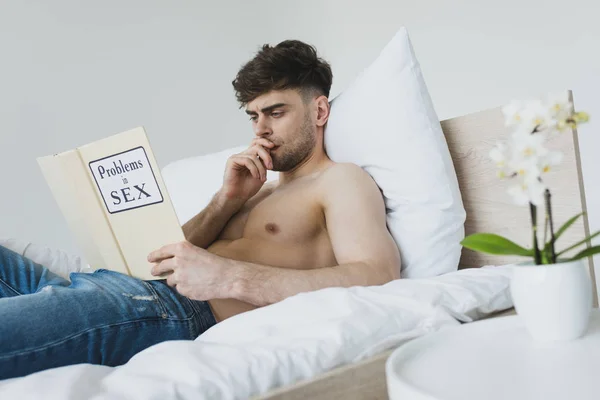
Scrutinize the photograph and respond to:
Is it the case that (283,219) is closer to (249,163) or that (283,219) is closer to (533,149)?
(249,163)

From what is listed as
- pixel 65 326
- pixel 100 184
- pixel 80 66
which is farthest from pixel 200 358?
pixel 80 66

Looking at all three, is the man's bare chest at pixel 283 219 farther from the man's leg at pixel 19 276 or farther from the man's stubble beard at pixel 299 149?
the man's leg at pixel 19 276

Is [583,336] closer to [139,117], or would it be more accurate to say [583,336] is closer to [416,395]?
[416,395]

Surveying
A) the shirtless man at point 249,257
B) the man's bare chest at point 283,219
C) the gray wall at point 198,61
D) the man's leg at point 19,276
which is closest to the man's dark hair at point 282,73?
the shirtless man at point 249,257

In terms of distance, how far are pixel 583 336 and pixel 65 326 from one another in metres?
0.83

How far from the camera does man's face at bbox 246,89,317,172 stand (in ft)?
5.39

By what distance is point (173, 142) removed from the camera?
123 inches

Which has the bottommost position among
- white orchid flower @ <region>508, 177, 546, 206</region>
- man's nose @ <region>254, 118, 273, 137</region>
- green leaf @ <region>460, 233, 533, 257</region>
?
green leaf @ <region>460, 233, 533, 257</region>

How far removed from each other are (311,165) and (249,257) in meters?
0.29

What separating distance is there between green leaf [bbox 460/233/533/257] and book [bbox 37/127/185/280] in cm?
67

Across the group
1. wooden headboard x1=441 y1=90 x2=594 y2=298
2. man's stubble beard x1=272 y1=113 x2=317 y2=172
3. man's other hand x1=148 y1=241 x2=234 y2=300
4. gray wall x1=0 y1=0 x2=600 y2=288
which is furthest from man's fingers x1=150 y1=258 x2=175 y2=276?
gray wall x1=0 y1=0 x2=600 y2=288

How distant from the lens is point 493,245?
2.47ft

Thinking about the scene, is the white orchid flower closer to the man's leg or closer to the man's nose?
the man's nose

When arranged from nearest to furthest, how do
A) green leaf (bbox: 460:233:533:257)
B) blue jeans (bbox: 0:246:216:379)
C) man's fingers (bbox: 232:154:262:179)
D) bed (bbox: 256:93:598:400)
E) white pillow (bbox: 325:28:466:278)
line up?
green leaf (bbox: 460:233:533:257)
blue jeans (bbox: 0:246:216:379)
bed (bbox: 256:93:598:400)
white pillow (bbox: 325:28:466:278)
man's fingers (bbox: 232:154:262:179)
